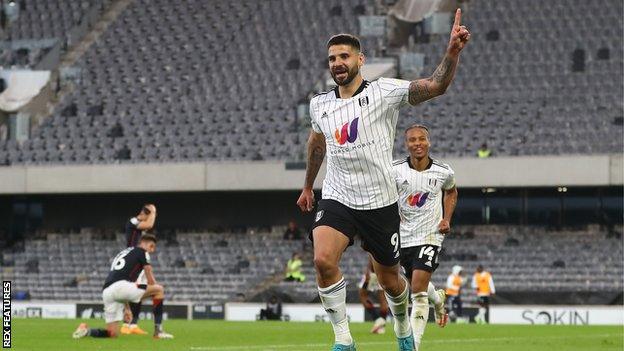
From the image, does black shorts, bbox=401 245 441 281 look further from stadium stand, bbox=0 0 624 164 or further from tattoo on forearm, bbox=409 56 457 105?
stadium stand, bbox=0 0 624 164

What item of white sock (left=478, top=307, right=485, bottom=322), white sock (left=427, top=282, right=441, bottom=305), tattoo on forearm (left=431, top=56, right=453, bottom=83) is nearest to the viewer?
tattoo on forearm (left=431, top=56, right=453, bottom=83)

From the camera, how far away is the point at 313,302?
133ft

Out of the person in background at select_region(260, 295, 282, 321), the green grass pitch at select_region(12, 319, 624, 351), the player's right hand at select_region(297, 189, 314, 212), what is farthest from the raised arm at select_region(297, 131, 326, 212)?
the person in background at select_region(260, 295, 282, 321)

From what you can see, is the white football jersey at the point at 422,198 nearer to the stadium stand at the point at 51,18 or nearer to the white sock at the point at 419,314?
the white sock at the point at 419,314

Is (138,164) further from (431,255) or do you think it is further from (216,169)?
(431,255)

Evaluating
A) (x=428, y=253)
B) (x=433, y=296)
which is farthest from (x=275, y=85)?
(x=428, y=253)

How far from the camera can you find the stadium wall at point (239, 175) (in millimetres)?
42875

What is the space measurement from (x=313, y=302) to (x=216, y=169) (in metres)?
8.31

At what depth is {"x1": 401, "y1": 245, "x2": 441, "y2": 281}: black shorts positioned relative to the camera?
53.8 feet

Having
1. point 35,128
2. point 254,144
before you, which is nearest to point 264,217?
point 254,144

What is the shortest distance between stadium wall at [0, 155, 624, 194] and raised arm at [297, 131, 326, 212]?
3118 centimetres

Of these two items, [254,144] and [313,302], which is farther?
[254,144]

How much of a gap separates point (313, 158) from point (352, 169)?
0.60 metres

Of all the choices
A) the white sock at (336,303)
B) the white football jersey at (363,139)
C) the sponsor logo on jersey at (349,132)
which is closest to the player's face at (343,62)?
the white football jersey at (363,139)
